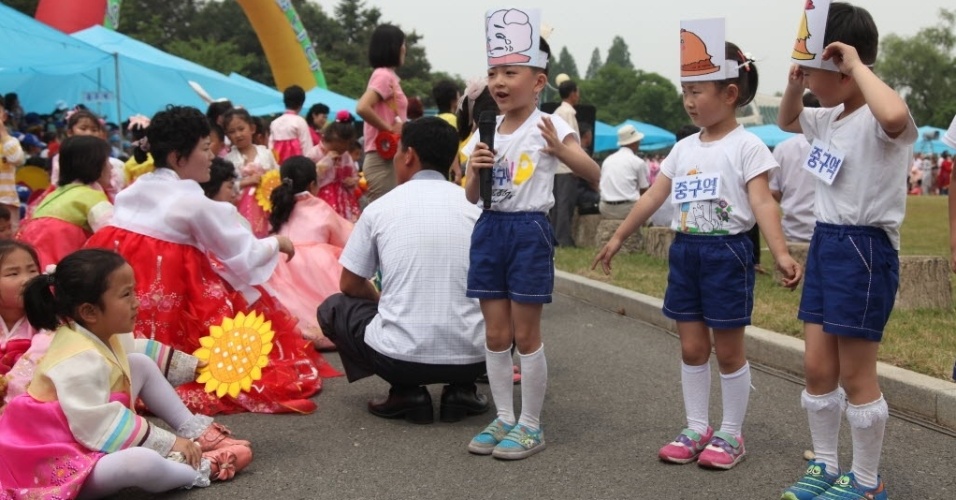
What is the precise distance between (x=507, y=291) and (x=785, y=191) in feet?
15.1

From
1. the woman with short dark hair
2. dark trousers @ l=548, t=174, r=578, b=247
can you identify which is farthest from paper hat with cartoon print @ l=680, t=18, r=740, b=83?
dark trousers @ l=548, t=174, r=578, b=247

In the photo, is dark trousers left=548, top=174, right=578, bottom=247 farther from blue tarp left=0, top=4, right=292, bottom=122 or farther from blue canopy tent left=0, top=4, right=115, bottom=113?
blue canopy tent left=0, top=4, right=115, bottom=113

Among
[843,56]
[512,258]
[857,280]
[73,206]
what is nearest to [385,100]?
[73,206]

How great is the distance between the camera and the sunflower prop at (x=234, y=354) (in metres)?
4.62

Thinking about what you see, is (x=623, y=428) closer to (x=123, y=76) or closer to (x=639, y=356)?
(x=639, y=356)

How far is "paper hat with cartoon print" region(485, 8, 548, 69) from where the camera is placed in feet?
13.7

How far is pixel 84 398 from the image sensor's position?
3373mm

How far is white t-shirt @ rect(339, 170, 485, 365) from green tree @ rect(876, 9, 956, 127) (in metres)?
77.2

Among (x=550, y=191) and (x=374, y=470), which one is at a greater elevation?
(x=550, y=191)

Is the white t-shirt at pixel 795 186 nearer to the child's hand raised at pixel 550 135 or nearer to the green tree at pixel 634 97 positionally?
the child's hand raised at pixel 550 135

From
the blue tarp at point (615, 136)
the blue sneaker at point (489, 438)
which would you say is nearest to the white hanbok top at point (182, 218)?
the blue sneaker at point (489, 438)

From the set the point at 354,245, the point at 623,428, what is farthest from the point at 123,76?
the point at 623,428

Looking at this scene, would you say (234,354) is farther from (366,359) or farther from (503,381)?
(503,381)

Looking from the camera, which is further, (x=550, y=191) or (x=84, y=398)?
(x=550, y=191)
